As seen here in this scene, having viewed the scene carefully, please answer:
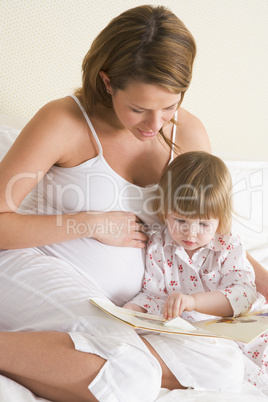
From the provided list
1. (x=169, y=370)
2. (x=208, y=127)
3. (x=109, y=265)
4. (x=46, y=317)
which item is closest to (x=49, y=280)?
(x=46, y=317)

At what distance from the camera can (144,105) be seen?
1.36 metres

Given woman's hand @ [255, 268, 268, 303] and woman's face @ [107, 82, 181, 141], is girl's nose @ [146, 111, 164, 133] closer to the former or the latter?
woman's face @ [107, 82, 181, 141]

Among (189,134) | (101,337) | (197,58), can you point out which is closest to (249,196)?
(189,134)

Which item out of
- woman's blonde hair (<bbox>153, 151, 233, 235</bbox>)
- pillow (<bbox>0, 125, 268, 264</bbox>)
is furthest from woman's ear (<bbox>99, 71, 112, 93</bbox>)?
pillow (<bbox>0, 125, 268, 264</bbox>)

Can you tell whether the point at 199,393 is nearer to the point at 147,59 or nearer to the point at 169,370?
the point at 169,370

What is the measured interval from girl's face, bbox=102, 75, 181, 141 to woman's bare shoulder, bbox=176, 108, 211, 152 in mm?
293

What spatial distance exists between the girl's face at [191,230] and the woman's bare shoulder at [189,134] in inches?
11.7

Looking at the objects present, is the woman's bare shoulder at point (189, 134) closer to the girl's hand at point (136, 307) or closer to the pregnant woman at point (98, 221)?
the pregnant woman at point (98, 221)

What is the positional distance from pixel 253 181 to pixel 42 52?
1078 millimetres

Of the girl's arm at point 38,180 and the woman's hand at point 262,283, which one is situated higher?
the girl's arm at point 38,180

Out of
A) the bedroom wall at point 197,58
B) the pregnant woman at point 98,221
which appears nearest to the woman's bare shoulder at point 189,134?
the pregnant woman at point 98,221

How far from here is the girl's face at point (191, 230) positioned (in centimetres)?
152

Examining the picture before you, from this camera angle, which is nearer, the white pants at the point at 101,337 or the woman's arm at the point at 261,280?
the white pants at the point at 101,337

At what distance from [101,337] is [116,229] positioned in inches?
15.9
